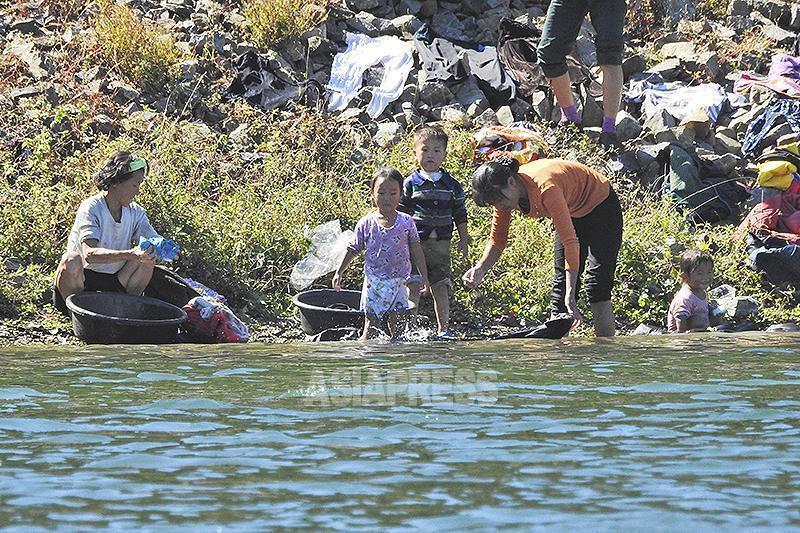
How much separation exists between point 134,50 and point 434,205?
535cm

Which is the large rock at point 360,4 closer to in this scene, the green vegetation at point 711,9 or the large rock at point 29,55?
the large rock at point 29,55

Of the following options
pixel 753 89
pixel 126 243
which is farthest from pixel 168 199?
pixel 753 89

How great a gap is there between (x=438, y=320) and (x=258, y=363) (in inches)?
85.4

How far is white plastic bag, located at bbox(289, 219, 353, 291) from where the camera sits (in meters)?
10.6

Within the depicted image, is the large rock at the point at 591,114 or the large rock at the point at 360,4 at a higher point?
the large rock at the point at 360,4

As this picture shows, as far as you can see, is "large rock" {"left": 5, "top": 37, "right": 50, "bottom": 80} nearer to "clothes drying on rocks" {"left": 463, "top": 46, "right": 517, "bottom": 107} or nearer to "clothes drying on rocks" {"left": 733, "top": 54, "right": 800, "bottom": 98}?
"clothes drying on rocks" {"left": 463, "top": 46, "right": 517, "bottom": 107}

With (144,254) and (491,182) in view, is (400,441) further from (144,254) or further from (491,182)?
(144,254)

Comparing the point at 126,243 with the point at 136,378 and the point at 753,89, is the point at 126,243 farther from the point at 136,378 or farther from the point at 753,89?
the point at 753,89

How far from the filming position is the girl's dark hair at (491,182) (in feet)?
27.5

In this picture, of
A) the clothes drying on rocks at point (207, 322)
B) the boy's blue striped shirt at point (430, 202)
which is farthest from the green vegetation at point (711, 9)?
the clothes drying on rocks at point (207, 322)

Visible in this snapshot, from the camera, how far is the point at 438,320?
33.0 feet

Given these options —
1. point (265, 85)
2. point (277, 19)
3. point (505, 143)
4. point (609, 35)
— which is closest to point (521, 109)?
point (505, 143)

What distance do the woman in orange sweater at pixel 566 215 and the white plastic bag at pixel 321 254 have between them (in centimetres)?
174

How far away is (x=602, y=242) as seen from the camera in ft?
30.4
